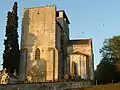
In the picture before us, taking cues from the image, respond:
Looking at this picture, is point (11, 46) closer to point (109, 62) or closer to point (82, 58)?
point (82, 58)

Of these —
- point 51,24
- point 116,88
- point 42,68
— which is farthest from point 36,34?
point 116,88

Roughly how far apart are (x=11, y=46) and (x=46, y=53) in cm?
596

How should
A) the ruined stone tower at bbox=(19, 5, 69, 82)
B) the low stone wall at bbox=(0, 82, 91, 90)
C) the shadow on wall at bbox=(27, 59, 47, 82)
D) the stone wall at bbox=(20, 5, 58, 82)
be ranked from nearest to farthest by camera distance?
the low stone wall at bbox=(0, 82, 91, 90), the shadow on wall at bbox=(27, 59, 47, 82), the ruined stone tower at bbox=(19, 5, 69, 82), the stone wall at bbox=(20, 5, 58, 82)

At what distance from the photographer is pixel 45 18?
4878cm

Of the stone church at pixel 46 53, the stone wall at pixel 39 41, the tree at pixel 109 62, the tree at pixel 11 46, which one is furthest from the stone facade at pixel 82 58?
the tree at pixel 11 46

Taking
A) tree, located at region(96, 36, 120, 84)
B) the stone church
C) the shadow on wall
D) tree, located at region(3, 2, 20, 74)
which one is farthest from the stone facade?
tree, located at region(3, 2, 20, 74)

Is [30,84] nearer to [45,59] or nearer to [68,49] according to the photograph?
[45,59]

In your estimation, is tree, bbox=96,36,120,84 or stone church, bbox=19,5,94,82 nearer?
stone church, bbox=19,5,94,82

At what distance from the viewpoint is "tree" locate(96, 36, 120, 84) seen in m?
48.2

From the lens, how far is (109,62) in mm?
50906

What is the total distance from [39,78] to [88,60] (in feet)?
38.4

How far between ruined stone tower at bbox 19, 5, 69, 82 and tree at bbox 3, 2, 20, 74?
64.0 inches

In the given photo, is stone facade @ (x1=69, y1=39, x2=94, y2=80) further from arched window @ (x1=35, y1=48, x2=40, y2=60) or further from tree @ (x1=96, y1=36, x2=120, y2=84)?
arched window @ (x1=35, y1=48, x2=40, y2=60)

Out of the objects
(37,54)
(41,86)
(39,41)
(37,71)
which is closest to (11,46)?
(37,54)
